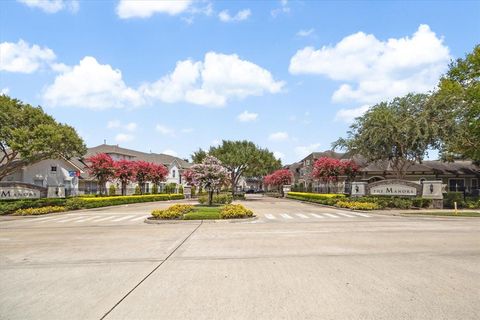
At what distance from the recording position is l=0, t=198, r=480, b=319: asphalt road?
6227 mm

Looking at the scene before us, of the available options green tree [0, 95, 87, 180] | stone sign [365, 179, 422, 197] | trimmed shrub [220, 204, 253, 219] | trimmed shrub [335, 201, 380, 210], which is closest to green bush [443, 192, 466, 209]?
stone sign [365, 179, 422, 197]

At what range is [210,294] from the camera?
709cm

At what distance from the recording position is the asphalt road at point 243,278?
20.4 feet

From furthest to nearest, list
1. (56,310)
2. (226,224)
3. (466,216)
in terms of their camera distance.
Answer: (466,216)
(226,224)
(56,310)

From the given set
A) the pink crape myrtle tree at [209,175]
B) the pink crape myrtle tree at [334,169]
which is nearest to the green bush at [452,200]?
the pink crape myrtle tree at [334,169]

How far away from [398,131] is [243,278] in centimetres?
3303

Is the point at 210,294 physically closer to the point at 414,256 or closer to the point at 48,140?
the point at 414,256

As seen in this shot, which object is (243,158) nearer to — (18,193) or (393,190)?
(393,190)

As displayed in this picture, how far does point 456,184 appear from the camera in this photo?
5222cm

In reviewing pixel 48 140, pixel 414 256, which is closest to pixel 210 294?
pixel 414 256

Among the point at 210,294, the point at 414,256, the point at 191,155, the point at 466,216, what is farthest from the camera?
the point at 191,155

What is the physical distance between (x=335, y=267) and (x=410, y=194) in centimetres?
2718

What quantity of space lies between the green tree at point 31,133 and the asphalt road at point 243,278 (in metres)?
18.8

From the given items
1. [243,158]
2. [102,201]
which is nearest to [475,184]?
[243,158]
